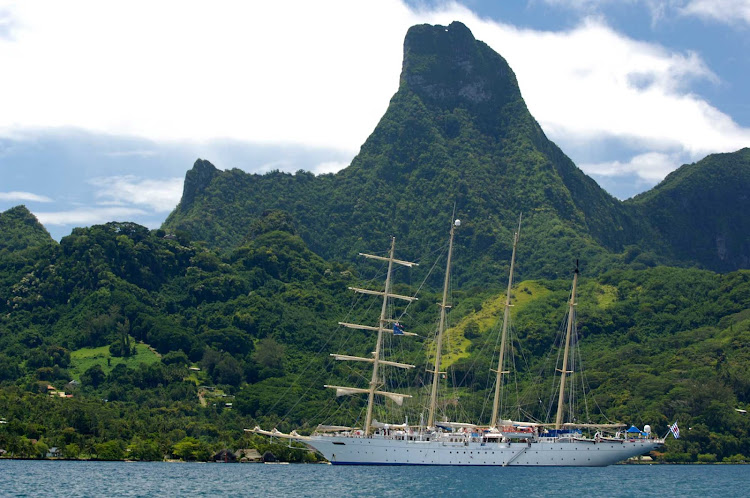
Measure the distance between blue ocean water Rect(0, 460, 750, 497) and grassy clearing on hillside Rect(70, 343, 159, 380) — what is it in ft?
153

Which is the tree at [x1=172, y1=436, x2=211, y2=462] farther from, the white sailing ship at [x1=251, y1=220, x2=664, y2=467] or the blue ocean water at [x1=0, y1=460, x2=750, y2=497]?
the white sailing ship at [x1=251, y1=220, x2=664, y2=467]

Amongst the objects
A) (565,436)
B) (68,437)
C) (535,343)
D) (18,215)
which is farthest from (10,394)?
(18,215)

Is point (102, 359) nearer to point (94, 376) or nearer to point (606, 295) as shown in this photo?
point (94, 376)

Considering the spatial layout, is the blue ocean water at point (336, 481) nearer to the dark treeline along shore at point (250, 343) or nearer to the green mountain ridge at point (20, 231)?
the dark treeline along shore at point (250, 343)

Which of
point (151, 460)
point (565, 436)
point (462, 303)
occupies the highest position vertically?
point (462, 303)

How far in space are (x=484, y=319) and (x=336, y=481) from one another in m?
90.3

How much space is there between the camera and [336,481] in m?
75.2

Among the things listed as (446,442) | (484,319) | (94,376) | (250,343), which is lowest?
(446,442)

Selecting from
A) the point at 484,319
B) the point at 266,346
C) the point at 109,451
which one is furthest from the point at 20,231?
the point at 109,451

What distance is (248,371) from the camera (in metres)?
139

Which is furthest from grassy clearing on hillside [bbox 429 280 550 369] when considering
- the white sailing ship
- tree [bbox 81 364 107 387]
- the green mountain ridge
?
the green mountain ridge

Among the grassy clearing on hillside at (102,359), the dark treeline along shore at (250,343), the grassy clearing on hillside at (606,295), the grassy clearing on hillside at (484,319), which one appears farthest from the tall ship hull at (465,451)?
the grassy clearing on hillside at (606,295)

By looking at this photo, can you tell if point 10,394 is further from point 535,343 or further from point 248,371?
point 535,343

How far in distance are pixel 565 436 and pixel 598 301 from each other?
7917 centimetres
